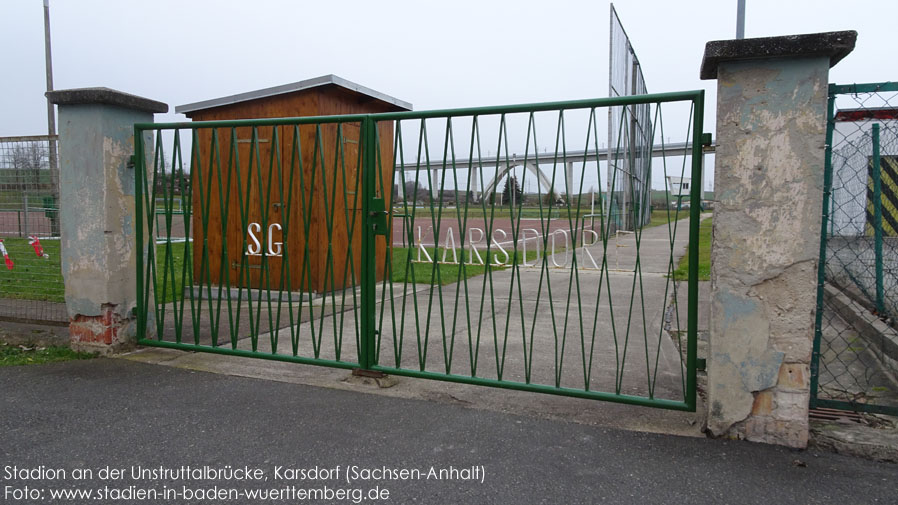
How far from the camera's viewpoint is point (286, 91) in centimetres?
701

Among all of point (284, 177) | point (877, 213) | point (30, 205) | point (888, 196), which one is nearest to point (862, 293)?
point (888, 196)

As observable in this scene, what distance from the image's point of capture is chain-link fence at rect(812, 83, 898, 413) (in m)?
3.26

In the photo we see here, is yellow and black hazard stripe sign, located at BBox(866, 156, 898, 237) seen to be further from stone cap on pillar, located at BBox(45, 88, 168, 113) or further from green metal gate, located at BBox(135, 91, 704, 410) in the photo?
stone cap on pillar, located at BBox(45, 88, 168, 113)

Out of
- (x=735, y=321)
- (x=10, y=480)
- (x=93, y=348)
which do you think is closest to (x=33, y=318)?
(x=93, y=348)

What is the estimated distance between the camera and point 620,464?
114 inches

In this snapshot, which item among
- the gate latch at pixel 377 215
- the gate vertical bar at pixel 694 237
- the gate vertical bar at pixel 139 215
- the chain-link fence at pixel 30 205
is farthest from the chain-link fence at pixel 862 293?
the chain-link fence at pixel 30 205

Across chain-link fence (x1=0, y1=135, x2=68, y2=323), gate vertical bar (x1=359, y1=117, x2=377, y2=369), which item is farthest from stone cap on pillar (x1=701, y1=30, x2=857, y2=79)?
chain-link fence (x1=0, y1=135, x2=68, y2=323)

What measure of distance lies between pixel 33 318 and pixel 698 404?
18.8 feet

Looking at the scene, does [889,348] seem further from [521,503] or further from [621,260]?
[621,260]

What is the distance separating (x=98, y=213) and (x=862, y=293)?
754 cm

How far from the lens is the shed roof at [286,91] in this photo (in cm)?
684

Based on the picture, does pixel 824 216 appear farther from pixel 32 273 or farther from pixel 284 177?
pixel 32 273

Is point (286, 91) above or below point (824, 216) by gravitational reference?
above

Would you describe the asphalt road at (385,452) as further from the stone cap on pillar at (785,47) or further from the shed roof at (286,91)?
the shed roof at (286,91)
